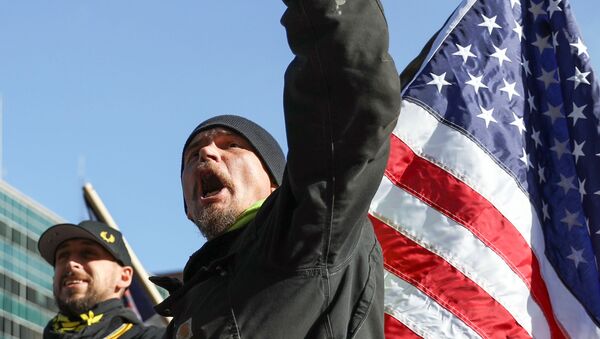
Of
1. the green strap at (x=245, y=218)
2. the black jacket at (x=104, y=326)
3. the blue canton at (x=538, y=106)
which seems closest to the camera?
the green strap at (x=245, y=218)

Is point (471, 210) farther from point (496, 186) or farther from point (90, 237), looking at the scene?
point (90, 237)

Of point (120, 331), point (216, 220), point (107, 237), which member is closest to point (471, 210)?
point (216, 220)

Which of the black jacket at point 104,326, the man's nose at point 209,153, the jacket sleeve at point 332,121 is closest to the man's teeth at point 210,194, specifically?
the man's nose at point 209,153

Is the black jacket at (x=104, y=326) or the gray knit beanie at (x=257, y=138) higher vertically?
the gray knit beanie at (x=257, y=138)

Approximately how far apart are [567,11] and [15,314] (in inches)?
2734

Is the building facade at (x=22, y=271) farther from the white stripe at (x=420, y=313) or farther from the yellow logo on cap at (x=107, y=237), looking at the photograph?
the white stripe at (x=420, y=313)

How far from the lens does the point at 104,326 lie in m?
6.92

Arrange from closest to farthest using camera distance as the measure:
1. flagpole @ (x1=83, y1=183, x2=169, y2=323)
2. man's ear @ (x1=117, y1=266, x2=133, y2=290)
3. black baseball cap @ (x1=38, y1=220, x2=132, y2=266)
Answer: black baseball cap @ (x1=38, y1=220, x2=132, y2=266), man's ear @ (x1=117, y1=266, x2=133, y2=290), flagpole @ (x1=83, y1=183, x2=169, y2=323)

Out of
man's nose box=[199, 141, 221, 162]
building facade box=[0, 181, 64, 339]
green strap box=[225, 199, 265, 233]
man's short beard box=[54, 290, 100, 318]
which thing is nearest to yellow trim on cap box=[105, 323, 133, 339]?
man's short beard box=[54, 290, 100, 318]

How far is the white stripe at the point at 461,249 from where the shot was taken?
5.69 metres

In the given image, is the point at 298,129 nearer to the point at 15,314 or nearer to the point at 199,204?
the point at 199,204

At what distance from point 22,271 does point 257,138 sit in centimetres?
7265

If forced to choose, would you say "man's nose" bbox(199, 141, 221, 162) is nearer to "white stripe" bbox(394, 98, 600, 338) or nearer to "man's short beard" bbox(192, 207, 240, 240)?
"man's short beard" bbox(192, 207, 240, 240)

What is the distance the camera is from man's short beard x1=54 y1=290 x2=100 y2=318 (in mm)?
7113
